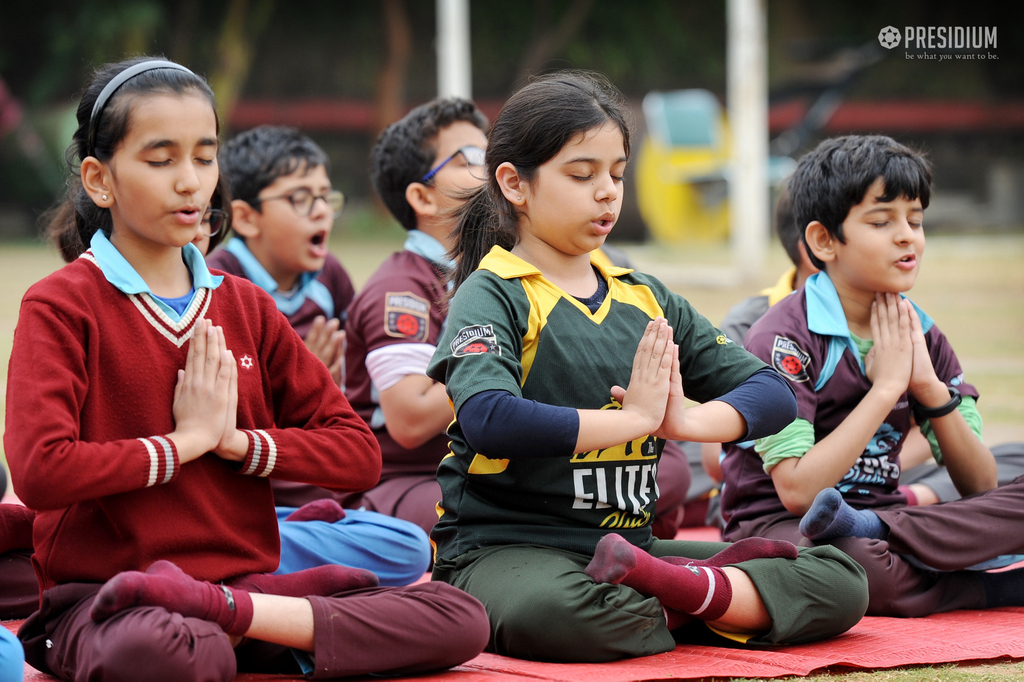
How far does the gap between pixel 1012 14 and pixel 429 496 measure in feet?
60.7

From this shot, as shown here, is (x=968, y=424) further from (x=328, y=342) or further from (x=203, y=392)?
(x=203, y=392)

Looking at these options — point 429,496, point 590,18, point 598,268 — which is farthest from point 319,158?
point 590,18

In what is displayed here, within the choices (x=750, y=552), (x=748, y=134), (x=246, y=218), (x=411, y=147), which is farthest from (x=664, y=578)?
(x=748, y=134)

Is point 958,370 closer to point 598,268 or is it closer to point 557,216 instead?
point 598,268

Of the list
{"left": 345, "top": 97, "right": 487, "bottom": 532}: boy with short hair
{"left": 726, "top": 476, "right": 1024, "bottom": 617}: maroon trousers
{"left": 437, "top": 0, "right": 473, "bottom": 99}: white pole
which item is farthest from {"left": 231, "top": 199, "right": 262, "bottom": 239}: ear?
{"left": 437, "top": 0, "right": 473, "bottom": 99}: white pole

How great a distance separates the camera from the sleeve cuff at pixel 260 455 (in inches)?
75.8

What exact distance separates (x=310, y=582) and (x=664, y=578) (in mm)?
618

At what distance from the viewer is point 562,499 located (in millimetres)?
2117

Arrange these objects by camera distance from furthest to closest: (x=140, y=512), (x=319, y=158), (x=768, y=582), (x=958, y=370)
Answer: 1. (x=319, y=158)
2. (x=958, y=370)
3. (x=768, y=582)
4. (x=140, y=512)

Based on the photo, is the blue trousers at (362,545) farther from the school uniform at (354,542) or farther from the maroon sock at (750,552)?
the maroon sock at (750,552)

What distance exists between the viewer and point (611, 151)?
215 cm

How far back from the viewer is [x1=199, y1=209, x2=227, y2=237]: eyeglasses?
8.53ft

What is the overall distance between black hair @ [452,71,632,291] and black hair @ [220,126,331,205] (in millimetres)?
1167

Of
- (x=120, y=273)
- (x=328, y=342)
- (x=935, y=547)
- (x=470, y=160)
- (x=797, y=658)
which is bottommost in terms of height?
(x=797, y=658)
